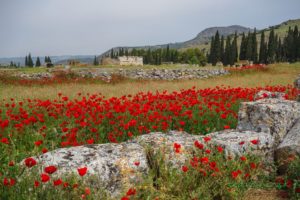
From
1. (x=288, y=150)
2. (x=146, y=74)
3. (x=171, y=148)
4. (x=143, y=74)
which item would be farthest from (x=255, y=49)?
(x=171, y=148)

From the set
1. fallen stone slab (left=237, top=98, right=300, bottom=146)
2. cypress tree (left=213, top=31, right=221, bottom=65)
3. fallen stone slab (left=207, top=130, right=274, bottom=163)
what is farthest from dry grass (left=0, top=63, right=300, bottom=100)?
cypress tree (left=213, top=31, right=221, bottom=65)

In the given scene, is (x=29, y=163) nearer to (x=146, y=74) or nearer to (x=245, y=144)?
(x=245, y=144)

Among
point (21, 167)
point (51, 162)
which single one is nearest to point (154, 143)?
point (51, 162)

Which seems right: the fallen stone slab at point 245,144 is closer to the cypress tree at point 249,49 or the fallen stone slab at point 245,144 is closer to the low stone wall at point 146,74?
the low stone wall at point 146,74

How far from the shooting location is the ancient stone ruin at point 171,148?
4309 mm

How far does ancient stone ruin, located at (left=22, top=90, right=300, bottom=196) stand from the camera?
14.1 ft

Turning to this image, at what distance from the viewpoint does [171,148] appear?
5.13 m

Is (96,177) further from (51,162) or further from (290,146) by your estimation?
(290,146)

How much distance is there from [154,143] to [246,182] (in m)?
1.68

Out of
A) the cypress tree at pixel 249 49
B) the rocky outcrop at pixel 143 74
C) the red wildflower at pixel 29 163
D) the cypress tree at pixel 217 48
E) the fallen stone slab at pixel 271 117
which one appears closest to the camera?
the red wildflower at pixel 29 163

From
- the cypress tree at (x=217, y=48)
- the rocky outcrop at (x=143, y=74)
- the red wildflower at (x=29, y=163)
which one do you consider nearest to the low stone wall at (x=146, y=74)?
the rocky outcrop at (x=143, y=74)

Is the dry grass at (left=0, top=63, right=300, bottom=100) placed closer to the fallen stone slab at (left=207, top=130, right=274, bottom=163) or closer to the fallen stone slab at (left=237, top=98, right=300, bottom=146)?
the fallen stone slab at (left=237, top=98, right=300, bottom=146)

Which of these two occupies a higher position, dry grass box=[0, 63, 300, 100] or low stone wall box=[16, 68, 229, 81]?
low stone wall box=[16, 68, 229, 81]

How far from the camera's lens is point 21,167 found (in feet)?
13.5
